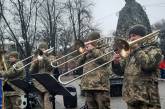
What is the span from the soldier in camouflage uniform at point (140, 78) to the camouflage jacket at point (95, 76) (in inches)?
68.8

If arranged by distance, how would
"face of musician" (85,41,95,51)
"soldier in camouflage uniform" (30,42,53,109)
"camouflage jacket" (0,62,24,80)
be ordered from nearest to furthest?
1. "face of musician" (85,41,95,51)
2. "camouflage jacket" (0,62,24,80)
3. "soldier in camouflage uniform" (30,42,53,109)

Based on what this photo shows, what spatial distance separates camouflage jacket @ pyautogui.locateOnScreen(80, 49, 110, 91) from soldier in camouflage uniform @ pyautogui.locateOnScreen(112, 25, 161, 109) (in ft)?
5.73

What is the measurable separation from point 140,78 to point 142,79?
0.13 feet

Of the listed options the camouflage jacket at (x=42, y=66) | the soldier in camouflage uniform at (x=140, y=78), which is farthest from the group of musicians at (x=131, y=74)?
the camouflage jacket at (x=42, y=66)

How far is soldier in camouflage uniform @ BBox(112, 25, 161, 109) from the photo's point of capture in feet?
22.4

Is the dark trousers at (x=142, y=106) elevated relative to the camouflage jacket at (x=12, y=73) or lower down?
lower down

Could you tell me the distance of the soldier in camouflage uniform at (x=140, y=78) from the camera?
269 inches

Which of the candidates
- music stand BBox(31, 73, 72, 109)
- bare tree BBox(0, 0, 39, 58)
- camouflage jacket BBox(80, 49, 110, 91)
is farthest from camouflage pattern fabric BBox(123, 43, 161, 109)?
bare tree BBox(0, 0, 39, 58)

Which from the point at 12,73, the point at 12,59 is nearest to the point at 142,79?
the point at 12,73

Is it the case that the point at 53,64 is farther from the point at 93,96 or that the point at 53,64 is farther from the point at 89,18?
the point at 89,18

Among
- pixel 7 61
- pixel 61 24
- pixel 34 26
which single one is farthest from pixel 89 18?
pixel 7 61

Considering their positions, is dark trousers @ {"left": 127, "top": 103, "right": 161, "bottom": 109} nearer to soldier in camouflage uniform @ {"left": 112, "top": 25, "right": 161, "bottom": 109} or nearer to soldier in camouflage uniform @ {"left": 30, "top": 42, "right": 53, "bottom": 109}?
soldier in camouflage uniform @ {"left": 112, "top": 25, "right": 161, "bottom": 109}

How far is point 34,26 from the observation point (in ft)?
119

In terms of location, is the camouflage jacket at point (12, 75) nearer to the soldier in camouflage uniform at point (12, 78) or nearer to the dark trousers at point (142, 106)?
the soldier in camouflage uniform at point (12, 78)
